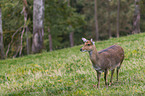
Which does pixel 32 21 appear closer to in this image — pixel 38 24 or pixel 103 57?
pixel 38 24

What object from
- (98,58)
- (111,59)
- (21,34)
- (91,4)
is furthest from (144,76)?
(91,4)

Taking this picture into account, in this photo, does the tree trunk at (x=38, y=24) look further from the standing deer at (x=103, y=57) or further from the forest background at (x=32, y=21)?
the standing deer at (x=103, y=57)

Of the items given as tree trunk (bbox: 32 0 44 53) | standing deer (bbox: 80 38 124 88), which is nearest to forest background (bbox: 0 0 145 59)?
tree trunk (bbox: 32 0 44 53)

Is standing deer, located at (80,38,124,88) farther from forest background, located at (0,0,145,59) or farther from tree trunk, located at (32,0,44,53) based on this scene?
tree trunk, located at (32,0,44,53)

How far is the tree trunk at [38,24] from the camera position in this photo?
52.2ft

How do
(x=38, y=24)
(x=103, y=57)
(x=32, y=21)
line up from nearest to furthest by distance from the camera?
(x=103, y=57) → (x=38, y=24) → (x=32, y=21)

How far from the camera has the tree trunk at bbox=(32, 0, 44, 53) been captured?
15.9 meters

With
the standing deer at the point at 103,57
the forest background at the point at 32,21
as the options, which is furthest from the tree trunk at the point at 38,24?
the standing deer at the point at 103,57

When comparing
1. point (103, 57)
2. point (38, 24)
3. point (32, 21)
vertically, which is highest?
point (32, 21)

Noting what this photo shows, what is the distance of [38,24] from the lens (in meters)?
16.1

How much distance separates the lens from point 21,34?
60.2 feet

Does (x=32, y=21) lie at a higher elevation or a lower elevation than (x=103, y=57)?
higher

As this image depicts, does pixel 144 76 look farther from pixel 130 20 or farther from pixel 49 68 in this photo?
pixel 130 20

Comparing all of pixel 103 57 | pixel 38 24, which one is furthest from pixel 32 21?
pixel 103 57
